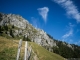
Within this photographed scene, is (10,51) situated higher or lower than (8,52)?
higher

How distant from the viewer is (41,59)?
36.6 meters

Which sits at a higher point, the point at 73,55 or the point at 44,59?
the point at 44,59

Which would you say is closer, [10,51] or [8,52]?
[8,52]

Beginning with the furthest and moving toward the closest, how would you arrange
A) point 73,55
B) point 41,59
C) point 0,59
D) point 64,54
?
point 73,55
point 64,54
point 41,59
point 0,59

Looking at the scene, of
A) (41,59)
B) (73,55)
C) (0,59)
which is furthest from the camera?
(73,55)

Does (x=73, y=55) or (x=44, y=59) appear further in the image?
(x=73, y=55)

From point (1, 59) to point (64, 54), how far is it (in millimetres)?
102767

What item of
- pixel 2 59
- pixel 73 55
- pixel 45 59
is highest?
pixel 2 59

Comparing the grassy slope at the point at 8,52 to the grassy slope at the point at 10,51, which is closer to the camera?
the grassy slope at the point at 8,52

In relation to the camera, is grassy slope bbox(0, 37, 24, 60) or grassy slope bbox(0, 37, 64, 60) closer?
grassy slope bbox(0, 37, 24, 60)

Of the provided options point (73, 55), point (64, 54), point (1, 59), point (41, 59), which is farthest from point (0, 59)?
point (73, 55)

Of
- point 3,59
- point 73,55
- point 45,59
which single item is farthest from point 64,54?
point 3,59

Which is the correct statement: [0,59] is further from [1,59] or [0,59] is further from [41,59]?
[41,59]

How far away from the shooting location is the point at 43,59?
37094mm
